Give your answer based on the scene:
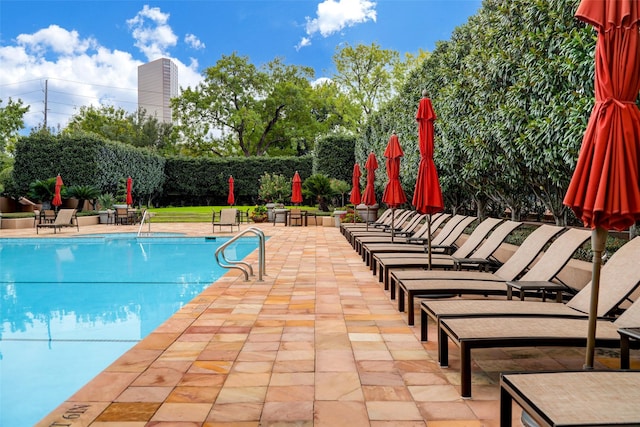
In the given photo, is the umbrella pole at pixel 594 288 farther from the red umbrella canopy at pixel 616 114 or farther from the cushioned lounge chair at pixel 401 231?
the cushioned lounge chair at pixel 401 231

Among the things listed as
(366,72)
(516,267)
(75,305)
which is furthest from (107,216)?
(516,267)

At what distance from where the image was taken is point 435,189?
6.01 m

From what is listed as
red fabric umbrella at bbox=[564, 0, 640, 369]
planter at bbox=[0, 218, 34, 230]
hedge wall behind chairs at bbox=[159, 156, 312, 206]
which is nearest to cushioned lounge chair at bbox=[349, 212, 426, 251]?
red fabric umbrella at bbox=[564, 0, 640, 369]

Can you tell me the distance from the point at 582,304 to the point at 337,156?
78.3 ft

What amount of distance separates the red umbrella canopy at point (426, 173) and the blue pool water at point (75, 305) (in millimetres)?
3556

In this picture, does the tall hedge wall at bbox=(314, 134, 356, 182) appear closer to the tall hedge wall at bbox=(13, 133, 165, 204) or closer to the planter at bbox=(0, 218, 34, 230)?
the tall hedge wall at bbox=(13, 133, 165, 204)

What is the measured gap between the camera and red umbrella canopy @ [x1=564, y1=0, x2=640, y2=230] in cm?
231

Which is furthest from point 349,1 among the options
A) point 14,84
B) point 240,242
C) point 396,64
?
point 14,84

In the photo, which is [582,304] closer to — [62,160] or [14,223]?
[14,223]

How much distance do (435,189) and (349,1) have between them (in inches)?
1499

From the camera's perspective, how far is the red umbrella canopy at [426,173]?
19.6 feet

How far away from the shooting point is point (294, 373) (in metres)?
3.38

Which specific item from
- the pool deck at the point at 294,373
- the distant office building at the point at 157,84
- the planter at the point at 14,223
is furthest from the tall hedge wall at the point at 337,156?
the distant office building at the point at 157,84

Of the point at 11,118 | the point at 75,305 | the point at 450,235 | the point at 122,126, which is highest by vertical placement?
the point at 122,126
